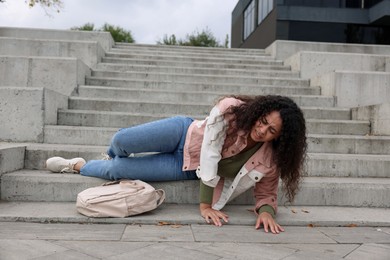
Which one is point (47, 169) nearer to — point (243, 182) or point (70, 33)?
point (243, 182)

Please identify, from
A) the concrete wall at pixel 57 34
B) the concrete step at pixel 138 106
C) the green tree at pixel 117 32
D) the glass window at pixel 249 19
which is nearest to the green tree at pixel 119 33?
the green tree at pixel 117 32

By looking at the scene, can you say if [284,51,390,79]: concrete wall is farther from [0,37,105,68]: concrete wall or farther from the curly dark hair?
the curly dark hair

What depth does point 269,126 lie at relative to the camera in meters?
2.85

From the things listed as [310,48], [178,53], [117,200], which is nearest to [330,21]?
[310,48]

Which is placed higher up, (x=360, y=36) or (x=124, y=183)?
(x=360, y=36)

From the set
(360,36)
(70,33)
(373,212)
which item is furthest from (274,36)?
(373,212)

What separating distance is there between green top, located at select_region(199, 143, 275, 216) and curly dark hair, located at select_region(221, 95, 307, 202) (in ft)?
0.83

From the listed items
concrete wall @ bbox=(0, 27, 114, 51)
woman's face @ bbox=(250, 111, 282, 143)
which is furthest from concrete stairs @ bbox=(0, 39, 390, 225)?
woman's face @ bbox=(250, 111, 282, 143)

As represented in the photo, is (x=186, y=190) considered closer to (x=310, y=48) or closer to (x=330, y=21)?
(x=310, y=48)

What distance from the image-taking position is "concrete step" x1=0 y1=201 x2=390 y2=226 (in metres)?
3.07

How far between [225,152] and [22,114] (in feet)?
8.56

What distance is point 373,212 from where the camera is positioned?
142 inches

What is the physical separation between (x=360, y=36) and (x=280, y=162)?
18382 millimetres

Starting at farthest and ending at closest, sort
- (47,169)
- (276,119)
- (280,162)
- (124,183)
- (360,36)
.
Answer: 1. (360,36)
2. (47,169)
3. (124,183)
4. (280,162)
5. (276,119)
